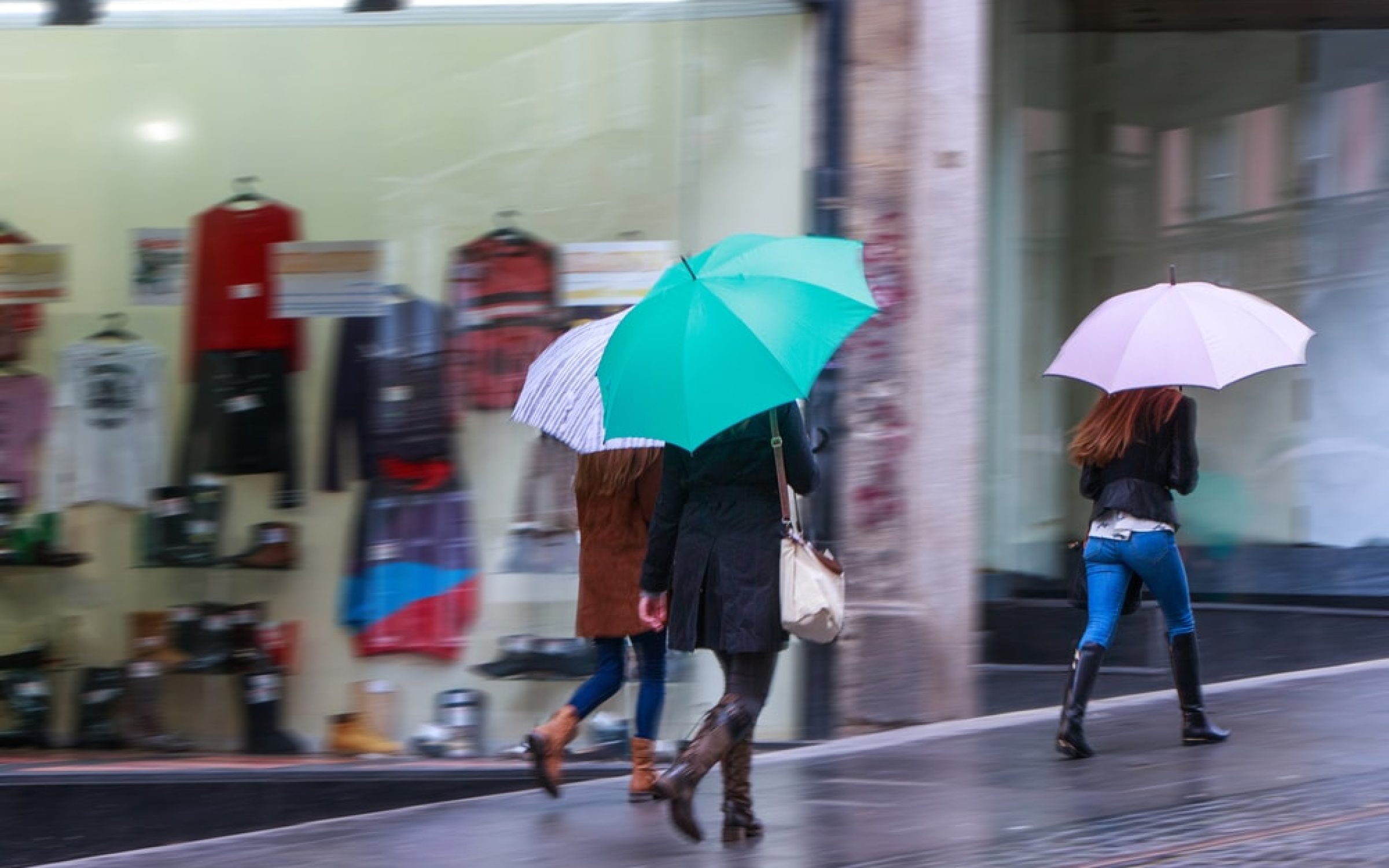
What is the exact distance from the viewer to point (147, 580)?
756 centimetres

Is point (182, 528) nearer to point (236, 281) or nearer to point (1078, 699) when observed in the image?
point (236, 281)

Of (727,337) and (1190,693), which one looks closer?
(727,337)

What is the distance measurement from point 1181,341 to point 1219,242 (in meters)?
3.93

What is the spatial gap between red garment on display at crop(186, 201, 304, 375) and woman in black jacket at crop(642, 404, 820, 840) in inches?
112

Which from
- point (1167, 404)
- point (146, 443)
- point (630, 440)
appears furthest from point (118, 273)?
point (1167, 404)

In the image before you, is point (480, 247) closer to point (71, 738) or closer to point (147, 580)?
point (147, 580)

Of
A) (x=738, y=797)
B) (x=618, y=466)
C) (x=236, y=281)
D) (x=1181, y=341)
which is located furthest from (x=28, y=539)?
(x=1181, y=341)

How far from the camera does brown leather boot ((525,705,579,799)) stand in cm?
627

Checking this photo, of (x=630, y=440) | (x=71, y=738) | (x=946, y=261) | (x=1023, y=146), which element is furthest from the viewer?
(x=1023, y=146)

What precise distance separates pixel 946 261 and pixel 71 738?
4490mm

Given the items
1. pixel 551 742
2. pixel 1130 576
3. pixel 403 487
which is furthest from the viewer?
pixel 403 487

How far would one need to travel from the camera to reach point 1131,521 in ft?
21.7

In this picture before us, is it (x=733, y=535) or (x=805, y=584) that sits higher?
(x=733, y=535)

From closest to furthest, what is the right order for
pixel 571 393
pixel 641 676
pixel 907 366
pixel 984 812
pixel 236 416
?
pixel 984 812
pixel 571 393
pixel 641 676
pixel 236 416
pixel 907 366
